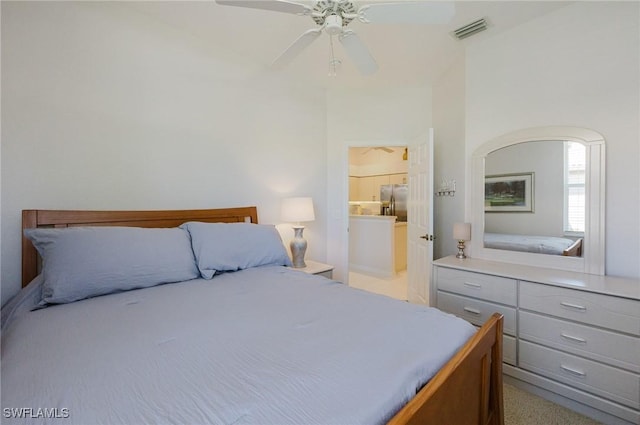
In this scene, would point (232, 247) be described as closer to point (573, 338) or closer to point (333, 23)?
point (333, 23)

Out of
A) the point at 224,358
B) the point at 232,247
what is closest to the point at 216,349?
the point at 224,358

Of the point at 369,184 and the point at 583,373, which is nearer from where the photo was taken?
the point at 583,373

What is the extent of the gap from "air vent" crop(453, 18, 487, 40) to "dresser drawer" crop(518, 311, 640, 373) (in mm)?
2257

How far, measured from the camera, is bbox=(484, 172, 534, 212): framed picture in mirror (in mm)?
2303

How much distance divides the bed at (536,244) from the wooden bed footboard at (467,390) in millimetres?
1344

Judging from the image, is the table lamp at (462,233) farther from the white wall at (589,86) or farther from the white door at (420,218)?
the white wall at (589,86)

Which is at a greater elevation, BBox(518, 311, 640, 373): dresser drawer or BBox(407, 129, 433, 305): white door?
BBox(407, 129, 433, 305): white door

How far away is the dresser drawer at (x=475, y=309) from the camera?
1987 millimetres

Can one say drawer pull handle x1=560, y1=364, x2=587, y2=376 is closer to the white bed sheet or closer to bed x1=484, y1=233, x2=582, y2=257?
bed x1=484, y1=233, x2=582, y2=257

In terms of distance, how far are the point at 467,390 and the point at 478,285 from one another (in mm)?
1341

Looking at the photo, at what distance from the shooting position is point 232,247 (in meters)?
2.01

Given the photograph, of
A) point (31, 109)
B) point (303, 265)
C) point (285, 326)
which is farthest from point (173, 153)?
point (285, 326)

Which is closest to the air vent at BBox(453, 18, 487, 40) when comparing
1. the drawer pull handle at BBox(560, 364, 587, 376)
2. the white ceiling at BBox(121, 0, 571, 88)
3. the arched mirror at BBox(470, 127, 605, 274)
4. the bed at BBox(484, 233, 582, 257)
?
the white ceiling at BBox(121, 0, 571, 88)

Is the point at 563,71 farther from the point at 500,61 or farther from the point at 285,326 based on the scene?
the point at 285,326
